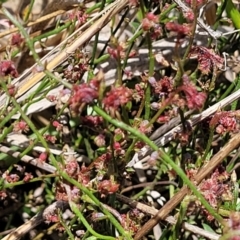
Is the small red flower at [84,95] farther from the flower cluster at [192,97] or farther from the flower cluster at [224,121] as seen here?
the flower cluster at [224,121]

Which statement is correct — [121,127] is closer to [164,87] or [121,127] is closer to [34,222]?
[164,87]

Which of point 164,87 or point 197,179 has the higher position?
point 164,87

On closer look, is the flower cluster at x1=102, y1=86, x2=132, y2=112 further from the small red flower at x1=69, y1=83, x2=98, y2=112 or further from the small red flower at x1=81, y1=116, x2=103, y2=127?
the small red flower at x1=81, y1=116, x2=103, y2=127

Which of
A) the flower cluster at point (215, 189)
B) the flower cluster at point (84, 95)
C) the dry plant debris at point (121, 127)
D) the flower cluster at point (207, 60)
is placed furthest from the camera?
the flower cluster at point (207, 60)

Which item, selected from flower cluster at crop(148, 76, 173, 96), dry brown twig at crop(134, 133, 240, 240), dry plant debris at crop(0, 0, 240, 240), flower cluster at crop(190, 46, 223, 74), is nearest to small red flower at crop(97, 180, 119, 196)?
dry plant debris at crop(0, 0, 240, 240)

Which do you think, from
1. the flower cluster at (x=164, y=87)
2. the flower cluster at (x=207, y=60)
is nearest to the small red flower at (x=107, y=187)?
the flower cluster at (x=164, y=87)

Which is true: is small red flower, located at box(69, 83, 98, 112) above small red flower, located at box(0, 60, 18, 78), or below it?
below

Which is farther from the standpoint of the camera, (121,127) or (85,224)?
(85,224)

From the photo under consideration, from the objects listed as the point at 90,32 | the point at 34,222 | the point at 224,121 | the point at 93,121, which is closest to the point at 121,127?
the point at 93,121
